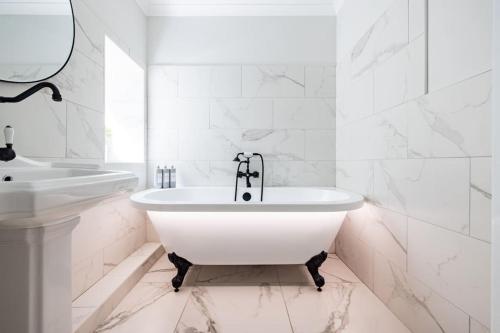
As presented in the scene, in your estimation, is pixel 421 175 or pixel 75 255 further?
pixel 75 255

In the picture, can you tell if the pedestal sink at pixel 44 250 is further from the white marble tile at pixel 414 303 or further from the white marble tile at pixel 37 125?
the white marble tile at pixel 414 303

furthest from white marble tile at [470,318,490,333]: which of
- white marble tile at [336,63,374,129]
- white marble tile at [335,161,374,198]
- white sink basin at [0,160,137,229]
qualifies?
white sink basin at [0,160,137,229]

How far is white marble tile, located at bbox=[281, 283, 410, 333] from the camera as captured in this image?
1285mm

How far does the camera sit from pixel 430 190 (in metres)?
1.14

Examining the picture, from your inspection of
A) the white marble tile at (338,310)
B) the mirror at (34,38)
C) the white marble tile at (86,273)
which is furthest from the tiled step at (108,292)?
the mirror at (34,38)

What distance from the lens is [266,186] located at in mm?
2365

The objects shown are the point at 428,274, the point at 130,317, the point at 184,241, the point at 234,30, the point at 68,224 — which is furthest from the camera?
the point at 234,30

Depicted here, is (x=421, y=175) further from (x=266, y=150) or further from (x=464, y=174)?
(x=266, y=150)

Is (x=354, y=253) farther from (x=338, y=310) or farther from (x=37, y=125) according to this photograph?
(x=37, y=125)

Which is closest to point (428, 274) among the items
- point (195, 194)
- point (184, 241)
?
point (184, 241)

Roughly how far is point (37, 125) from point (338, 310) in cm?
174

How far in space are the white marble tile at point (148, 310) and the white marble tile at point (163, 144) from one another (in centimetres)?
108

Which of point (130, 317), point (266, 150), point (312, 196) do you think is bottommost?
point (130, 317)

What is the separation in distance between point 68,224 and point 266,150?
169cm
